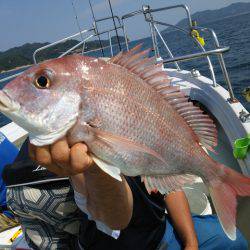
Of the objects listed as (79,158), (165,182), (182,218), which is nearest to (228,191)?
(165,182)

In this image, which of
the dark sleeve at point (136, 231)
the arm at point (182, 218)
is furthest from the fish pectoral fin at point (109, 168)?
the arm at point (182, 218)

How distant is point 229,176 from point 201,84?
3733 millimetres

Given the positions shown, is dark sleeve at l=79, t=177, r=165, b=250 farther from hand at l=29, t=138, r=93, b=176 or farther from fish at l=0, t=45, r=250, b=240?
hand at l=29, t=138, r=93, b=176

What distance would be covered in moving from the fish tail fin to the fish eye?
2.85 ft

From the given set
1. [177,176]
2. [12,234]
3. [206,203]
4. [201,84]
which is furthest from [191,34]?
[177,176]

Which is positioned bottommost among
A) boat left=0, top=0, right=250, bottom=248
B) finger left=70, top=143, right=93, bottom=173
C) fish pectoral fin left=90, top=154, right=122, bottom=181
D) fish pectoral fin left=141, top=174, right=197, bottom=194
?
boat left=0, top=0, right=250, bottom=248

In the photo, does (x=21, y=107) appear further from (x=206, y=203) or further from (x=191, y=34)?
(x=191, y=34)

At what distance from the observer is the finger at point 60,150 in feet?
4.84

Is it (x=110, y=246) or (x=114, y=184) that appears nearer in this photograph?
(x=114, y=184)

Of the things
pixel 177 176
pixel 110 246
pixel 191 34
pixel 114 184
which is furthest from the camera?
pixel 191 34

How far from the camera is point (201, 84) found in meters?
5.32

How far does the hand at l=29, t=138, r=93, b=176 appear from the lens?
1.47 m

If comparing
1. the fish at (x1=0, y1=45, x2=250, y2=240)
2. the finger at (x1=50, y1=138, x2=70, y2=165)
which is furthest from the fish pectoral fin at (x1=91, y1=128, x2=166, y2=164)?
the finger at (x1=50, y1=138, x2=70, y2=165)

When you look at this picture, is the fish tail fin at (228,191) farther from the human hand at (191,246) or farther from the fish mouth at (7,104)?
the fish mouth at (7,104)
